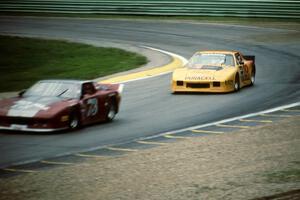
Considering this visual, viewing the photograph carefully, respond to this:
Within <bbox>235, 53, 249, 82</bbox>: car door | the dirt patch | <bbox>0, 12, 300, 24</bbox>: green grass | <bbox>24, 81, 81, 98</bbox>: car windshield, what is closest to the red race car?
<bbox>24, 81, 81, 98</bbox>: car windshield

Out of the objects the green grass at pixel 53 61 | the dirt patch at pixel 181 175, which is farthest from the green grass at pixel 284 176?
the green grass at pixel 53 61

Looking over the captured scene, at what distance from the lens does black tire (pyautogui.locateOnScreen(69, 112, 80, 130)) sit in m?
17.4

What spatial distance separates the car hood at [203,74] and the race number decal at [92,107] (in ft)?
16.9

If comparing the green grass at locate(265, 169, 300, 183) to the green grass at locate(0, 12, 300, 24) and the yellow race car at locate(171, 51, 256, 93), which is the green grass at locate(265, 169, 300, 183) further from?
the green grass at locate(0, 12, 300, 24)

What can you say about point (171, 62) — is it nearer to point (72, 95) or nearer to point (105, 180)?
point (72, 95)

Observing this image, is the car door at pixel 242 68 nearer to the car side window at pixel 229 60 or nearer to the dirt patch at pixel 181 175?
the car side window at pixel 229 60

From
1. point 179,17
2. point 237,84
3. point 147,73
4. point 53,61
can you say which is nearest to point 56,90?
point 237,84

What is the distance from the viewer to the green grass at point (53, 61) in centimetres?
2697

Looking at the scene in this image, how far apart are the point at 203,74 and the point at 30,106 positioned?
24.0 feet

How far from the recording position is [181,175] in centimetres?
1260

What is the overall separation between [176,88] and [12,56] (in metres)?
10.5

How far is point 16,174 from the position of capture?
Answer: 13148 millimetres

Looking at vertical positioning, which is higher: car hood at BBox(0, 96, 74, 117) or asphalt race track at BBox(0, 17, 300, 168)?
car hood at BBox(0, 96, 74, 117)

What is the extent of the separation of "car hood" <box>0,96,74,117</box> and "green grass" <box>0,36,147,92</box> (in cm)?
664
